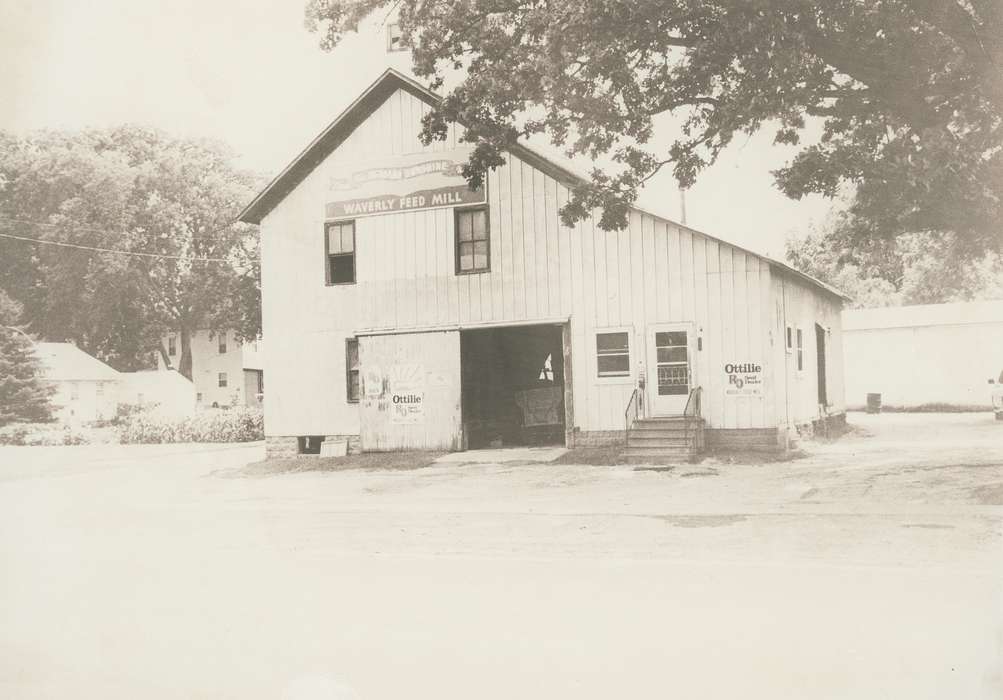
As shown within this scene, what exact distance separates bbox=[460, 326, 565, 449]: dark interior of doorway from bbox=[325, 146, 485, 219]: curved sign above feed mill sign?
4.58m

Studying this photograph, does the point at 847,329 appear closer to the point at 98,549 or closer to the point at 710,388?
the point at 710,388

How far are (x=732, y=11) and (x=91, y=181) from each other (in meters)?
3.86

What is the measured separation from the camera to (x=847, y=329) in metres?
11.3

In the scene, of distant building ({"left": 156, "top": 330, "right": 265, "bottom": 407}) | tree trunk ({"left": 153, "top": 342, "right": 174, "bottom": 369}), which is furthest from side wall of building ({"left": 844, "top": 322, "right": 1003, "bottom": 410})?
tree trunk ({"left": 153, "top": 342, "right": 174, "bottom": 369})

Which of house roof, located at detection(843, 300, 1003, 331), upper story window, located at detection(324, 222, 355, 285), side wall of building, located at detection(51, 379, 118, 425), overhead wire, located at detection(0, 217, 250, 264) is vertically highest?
upper story window, located at detection(324, 222, 355, 285)

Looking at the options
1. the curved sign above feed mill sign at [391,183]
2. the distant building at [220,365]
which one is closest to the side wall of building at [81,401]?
the distant building at [220,365]

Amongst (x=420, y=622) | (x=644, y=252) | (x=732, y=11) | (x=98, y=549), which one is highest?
(x=732, y=11)

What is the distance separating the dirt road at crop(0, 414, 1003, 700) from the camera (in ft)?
10.8

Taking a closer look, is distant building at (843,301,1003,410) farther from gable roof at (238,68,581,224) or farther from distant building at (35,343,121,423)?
distant building at (35,343,121,423)

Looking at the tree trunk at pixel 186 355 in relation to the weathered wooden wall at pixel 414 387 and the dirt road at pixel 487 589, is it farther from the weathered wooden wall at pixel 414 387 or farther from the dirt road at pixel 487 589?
the weathered wooden wall at pixel 414 387

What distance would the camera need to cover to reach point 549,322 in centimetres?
1117

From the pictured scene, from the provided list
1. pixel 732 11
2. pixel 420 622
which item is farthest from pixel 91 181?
pixel 732 11

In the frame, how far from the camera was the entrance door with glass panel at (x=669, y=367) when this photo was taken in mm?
10695

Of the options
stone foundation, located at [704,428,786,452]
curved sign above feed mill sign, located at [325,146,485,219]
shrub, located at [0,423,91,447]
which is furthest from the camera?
stone foundation, located at [704,428,786,452]
